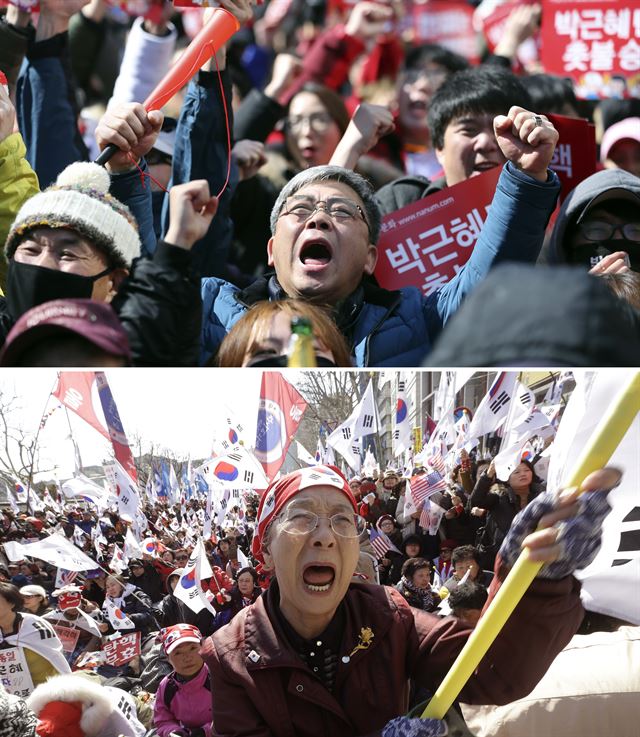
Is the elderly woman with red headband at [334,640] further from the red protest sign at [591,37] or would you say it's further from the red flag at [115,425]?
the red protest sign at [591,37]

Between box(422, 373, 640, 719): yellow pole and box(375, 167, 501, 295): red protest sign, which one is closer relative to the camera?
box(422, 373, 640, 719): yellow pole

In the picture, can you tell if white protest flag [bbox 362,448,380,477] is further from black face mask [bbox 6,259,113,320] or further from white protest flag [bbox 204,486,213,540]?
black face mask [bbox 6,259,113,320]

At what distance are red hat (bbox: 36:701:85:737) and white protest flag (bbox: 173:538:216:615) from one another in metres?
0.33

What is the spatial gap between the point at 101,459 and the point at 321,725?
75 centimetres

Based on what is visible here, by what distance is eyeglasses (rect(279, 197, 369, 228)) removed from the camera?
3639 millimetres

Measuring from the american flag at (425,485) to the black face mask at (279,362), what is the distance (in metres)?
0.40

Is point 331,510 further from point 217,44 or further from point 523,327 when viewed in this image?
point 217,44

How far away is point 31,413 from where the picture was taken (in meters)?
2.61

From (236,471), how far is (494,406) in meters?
0.58

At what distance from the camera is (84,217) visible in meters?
3.28

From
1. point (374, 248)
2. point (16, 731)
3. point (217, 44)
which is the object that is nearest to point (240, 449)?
point (16, 731)

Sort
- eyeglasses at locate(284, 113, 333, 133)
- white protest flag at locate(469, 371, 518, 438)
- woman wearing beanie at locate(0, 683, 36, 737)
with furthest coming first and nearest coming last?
1. eyeglasses at locate(284, 113, 333, 133)
2. woman wearing beanie at locate(0, 683, 36, 737)
3. white protest flag at locate(469, 371, 518, 438)

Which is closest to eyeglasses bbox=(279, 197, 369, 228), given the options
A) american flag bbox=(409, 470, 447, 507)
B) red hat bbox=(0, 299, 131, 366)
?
red hat bbox=(0, 299, 131, 366)

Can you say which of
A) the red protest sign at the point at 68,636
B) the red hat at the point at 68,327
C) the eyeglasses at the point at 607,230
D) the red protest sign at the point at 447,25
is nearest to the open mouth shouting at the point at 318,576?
the red protest sign at the point at 68,636
